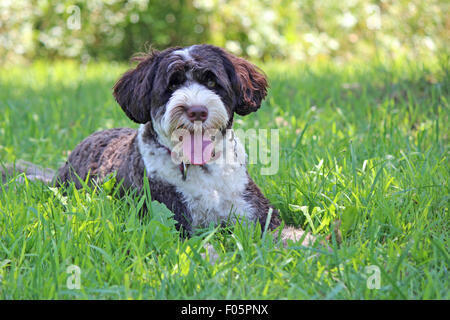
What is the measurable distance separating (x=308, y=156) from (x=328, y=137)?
64 cm

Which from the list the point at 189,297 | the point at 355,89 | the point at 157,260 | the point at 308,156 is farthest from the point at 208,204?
the point at 355,89

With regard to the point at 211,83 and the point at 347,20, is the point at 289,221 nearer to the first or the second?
the point at 211,83

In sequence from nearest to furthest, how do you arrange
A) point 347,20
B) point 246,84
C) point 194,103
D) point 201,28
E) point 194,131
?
1. point 194,103
2. point 194,131
3. point 246,84
4. point 201,28
5. point 347,20

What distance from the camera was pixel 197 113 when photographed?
134 inches

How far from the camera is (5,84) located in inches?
342

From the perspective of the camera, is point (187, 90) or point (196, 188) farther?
point (196, 188)

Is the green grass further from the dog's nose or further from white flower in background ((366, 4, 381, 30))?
white flower in background ((366, 4, 381, 30))

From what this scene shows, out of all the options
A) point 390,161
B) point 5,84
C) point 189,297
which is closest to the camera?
point 189,297

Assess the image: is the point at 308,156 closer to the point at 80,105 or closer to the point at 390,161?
the point at 390,161

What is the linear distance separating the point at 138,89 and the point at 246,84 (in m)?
0.68

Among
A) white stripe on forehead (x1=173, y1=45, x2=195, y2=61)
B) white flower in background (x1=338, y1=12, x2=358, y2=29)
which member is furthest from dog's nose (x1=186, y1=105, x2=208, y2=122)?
white flower in background (x1=338, y1=12, x2=358, y2=29)

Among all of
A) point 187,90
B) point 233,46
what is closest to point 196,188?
point 187,90

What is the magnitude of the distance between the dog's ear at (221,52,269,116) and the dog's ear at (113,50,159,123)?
0.48m

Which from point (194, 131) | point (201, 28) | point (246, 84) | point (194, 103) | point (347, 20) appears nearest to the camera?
point (194, 103)
